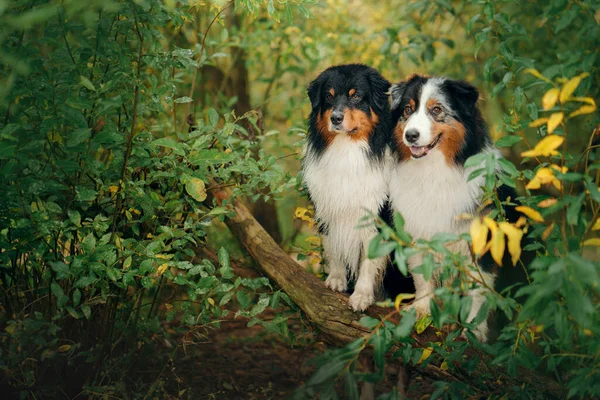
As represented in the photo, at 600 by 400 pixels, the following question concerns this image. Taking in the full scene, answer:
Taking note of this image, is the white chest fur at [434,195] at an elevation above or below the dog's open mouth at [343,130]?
below

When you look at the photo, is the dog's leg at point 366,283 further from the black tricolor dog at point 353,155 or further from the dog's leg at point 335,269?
the dog's leg at point 335,269

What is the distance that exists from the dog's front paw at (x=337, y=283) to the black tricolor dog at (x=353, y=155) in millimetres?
163

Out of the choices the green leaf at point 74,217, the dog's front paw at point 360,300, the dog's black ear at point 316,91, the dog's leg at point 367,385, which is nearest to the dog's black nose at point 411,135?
the dog's black ear at point 316,91

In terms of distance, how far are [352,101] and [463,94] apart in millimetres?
648

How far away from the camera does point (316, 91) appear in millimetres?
3777

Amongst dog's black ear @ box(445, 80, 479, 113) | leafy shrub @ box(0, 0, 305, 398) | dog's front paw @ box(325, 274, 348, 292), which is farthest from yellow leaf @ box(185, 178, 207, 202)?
dog's black ear @ box(445, 80, 479, 113)

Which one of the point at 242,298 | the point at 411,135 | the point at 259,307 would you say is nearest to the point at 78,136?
the point at 242,298

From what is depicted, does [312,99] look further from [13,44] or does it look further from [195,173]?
[13,44]

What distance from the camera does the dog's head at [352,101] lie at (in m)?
3.59

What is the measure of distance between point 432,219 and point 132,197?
172 centimetres

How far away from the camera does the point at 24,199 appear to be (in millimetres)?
3023

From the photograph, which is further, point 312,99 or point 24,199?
point 312,99

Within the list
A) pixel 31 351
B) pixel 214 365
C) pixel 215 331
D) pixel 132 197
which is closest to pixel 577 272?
pixel 132 197

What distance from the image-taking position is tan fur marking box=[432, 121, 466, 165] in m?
3.44
